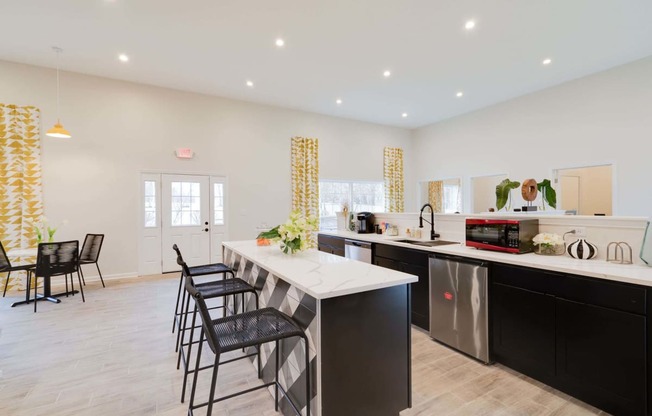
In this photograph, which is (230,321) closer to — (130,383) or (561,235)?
(130,383)

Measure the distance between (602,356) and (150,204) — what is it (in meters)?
6.43

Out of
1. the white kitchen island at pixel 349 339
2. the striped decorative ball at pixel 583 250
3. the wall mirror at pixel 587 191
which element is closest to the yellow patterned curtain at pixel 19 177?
the white kitchen island at pixel 349 339

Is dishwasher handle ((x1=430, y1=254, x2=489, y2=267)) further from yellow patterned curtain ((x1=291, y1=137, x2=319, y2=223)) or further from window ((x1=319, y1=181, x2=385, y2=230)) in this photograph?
window ((x1=319, y1=181, x2=385, y2=230))

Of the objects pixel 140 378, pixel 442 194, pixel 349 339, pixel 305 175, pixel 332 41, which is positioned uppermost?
pixel 332 41

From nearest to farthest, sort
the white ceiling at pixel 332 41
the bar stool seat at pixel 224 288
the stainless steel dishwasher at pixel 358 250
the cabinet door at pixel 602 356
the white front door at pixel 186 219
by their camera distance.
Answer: the cabinet door at pixel 602 356, the bar stool seat at pixel 224 288, the white ceiling at pixel 332 41, the stainless steel dishwasher at pixel 358 250, the white front door at pixel 186 219

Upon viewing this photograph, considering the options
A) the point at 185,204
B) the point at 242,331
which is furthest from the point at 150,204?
the point at 242,331

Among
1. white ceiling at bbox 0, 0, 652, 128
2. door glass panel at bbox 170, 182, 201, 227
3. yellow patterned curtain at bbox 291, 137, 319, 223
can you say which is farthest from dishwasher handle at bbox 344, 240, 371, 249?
door glass panel at bbox 170, 182, 201, 227

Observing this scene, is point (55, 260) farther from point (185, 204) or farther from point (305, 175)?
point (305, 175)

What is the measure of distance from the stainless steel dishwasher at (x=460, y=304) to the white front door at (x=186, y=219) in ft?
15.8

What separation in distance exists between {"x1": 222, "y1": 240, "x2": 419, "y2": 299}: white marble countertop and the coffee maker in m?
2.20

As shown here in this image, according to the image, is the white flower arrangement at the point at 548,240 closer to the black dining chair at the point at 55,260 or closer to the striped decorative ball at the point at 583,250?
the striped decorative ball at the point at 583,250

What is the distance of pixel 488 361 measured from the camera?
8.20ft

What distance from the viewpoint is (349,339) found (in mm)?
1612

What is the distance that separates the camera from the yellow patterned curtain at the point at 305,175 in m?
7.13
